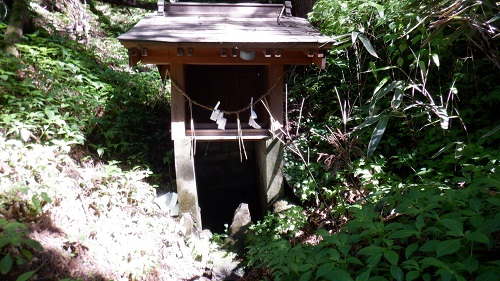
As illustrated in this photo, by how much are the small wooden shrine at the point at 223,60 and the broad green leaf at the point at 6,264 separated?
7.34 ft

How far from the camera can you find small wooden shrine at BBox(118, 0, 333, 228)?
4.21m

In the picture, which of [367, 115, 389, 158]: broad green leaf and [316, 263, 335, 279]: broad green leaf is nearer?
[316, 263, 335, 279]: broad green leaf

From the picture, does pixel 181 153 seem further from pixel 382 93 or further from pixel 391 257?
pixel 391 257

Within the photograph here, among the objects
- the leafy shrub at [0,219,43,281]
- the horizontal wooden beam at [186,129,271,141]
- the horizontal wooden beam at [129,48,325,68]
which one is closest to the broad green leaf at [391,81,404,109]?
the horizontal wooden beam at [129,48,325,68]

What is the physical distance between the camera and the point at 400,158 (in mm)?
4668

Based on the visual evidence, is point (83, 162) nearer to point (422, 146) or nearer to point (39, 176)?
point (39, 176)

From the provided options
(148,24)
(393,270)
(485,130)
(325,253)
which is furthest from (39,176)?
(485,130)

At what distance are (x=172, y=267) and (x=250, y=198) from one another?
8.20 feet

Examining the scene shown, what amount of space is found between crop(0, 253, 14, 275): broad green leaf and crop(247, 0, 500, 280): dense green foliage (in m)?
2.16

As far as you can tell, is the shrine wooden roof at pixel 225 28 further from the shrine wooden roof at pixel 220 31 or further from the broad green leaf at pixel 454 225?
the broad green leaf at pixel 454 225

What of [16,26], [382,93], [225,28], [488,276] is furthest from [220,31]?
[16,26]

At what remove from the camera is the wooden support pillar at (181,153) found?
4926mm

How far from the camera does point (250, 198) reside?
6770 mm

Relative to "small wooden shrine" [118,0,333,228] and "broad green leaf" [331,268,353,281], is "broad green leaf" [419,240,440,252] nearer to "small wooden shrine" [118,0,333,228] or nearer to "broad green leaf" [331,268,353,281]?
"broad green leaf" [331,268,353,281]
